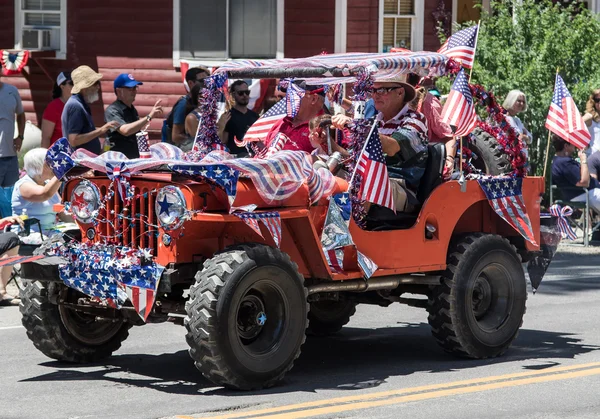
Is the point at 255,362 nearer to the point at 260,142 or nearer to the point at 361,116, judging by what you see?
the point at 361,116

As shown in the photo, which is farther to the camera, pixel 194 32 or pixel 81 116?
pixel 194 32

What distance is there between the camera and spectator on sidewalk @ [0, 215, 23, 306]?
29.7 ft

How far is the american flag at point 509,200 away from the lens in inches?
348

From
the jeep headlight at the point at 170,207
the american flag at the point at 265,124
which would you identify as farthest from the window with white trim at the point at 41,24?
the jeep headlight at the point at 170,207

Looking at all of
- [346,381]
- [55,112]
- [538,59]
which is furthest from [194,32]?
[346,381]

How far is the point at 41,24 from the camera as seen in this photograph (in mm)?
21078

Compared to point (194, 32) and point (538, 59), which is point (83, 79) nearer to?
point (538, 59)

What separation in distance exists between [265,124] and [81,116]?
343cm

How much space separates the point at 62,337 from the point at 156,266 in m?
1.20

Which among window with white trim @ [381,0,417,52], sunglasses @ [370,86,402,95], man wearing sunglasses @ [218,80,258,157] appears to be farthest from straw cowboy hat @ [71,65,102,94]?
window with white trim @ [381,0,417,52]

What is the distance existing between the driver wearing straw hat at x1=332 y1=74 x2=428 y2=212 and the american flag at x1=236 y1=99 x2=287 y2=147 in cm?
88

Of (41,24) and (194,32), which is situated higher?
(41,24)

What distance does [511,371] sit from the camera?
818 cm

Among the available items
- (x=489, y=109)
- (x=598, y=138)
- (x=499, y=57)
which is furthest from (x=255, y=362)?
(x=499, y=57)
